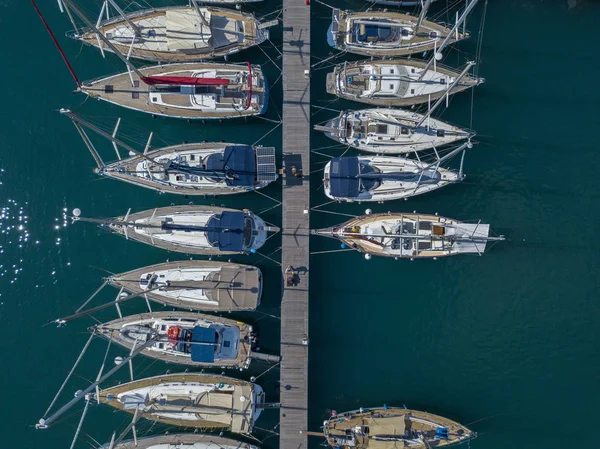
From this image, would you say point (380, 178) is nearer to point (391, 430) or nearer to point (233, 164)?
point (233, 164)

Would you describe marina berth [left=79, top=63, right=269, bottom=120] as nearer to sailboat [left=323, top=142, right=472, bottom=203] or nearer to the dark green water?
the dark green water

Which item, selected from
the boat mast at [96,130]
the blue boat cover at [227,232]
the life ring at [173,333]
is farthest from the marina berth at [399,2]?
the life ring at [173,333]

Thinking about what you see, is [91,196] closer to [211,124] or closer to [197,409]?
[211,124]

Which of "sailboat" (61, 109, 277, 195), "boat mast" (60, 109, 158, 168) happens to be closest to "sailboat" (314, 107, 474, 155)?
"sailboat" (61, 109, 277, 195)

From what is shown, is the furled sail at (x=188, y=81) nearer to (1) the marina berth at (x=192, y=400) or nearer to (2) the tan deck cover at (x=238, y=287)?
(2) the tan deck cover at (x=238, y=287)

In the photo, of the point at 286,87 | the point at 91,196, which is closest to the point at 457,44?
the point at 286,87

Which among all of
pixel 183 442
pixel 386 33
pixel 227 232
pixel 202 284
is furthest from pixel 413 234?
pixel 183 442
